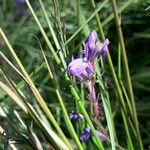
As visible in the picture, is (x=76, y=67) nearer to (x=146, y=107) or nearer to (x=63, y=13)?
(x=146, y=107)

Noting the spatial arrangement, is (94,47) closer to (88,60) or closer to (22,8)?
(88,60)

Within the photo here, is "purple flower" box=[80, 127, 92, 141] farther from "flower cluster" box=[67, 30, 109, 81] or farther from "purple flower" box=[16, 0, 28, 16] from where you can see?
"purple flower" box=[16, 0, 28, 16]

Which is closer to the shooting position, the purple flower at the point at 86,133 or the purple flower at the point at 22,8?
the purple flower at the point at 86,133

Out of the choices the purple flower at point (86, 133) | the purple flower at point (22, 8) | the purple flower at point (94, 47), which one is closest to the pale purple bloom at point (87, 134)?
the purple flower at point (86, 133)

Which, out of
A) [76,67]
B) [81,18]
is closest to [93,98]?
[76,67]

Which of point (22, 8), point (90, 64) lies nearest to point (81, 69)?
point (90, 64)

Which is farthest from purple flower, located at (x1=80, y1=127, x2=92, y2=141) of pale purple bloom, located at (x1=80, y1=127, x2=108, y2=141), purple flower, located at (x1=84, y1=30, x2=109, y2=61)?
purple flower, located at (x1=84, y1=30, x2=109, y2=61)

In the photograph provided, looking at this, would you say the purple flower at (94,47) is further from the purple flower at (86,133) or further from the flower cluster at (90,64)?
the purple flower at (86,133)
